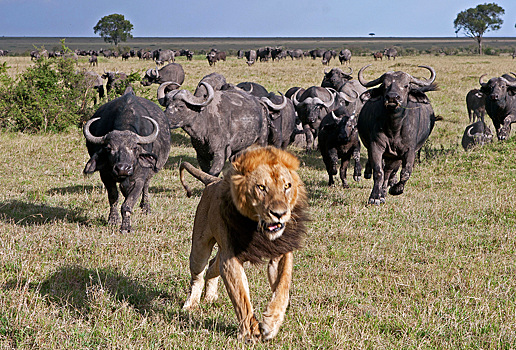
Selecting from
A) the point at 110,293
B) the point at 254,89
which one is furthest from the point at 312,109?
the point at 110,293

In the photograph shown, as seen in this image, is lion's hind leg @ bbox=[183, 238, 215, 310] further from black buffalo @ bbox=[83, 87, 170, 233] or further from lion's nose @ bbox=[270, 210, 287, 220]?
black buffalo @ bbox=[83, 87, 170, 233]

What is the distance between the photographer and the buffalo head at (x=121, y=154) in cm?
669

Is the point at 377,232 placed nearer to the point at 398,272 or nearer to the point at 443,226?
the point at 443,226

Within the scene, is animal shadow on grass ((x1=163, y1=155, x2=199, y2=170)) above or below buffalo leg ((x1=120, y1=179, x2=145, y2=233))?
below

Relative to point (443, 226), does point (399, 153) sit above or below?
above

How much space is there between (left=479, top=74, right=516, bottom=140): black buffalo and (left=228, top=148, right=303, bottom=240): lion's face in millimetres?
11631

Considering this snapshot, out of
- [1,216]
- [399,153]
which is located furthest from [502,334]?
[1,216]

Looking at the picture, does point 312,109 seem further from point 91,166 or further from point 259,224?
point 259,224

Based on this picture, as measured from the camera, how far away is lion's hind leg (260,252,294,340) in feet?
11.5

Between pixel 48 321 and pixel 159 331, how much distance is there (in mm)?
809

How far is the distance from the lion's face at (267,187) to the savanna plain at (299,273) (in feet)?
2.81

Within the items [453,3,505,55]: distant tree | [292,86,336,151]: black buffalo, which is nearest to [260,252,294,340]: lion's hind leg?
[292,86,336,151]: black buffalo

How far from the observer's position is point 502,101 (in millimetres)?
13922

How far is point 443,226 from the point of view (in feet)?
23.6
